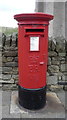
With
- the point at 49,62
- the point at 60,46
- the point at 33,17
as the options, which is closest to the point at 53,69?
the point at 49,62

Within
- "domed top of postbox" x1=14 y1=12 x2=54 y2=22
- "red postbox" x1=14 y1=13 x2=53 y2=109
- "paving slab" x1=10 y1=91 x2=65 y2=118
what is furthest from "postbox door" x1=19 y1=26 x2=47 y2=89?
"paving slab" x1=10 y1=91 x2=65 y2=118

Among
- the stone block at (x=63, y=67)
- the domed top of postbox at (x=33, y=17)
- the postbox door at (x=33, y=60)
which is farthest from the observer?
the stone block at (x=63, y=67)

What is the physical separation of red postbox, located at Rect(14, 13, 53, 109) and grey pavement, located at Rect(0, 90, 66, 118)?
0.12 metres

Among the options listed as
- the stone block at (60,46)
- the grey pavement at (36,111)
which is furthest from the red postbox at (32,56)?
the stone block at (60,46)

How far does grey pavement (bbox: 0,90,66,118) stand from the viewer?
2686 millimetres

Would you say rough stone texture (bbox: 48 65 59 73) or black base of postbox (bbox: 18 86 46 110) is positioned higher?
rough stone texture (bbox: 48 65 59 73)

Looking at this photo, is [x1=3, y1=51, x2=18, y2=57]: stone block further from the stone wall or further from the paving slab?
the paving slab

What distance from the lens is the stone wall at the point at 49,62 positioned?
348 cm

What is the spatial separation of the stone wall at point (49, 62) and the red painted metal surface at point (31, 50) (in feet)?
2.50

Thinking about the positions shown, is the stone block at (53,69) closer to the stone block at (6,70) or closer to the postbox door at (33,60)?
the postbox door at (33,60)

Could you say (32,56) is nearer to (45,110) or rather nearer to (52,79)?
(45,110)

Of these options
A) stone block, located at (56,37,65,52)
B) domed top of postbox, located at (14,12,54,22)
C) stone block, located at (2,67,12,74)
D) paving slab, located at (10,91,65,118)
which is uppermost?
domed top of postbox, located at (14,12,54,22)

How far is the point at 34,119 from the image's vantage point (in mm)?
2594

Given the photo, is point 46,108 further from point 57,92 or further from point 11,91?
point 11,91
